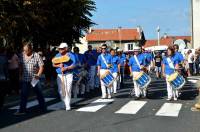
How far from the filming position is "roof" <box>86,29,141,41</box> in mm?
A: 117000

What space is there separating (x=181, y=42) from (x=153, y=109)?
24.8m

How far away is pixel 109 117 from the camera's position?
12.8 m

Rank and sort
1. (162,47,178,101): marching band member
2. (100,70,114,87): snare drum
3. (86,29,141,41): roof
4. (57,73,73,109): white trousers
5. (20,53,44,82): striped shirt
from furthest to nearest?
(86,29,141,41): roof
(100,70,114,87): snare drum
(162,47,178,101): marching band member
(57,73,73,109): white trousers
(20,53,44,82): striped shirt

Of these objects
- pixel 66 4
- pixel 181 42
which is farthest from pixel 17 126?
pixel 181 42

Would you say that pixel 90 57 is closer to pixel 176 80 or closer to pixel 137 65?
pixel 137 65

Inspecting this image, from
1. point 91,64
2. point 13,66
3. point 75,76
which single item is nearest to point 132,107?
point 75,76

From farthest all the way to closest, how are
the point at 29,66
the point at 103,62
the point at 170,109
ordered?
the point at 103,62 → the point at 170,109 → the point at 29,66

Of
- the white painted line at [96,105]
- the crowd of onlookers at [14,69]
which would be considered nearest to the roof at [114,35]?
the crowd of onlookers at [14,69]

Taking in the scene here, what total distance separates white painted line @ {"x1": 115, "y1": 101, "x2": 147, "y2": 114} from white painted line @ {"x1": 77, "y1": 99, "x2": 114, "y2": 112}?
645 millimetres

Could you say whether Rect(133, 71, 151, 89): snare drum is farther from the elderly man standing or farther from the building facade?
the building facade

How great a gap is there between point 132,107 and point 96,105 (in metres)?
1.06

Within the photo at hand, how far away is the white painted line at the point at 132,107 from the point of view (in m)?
14.1

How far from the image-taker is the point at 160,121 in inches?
482

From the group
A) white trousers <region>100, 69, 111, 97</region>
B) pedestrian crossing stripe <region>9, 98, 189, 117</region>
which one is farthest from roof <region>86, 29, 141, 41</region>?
pedestrian crossing stripe <region>9, 98, 189, 117</region>
